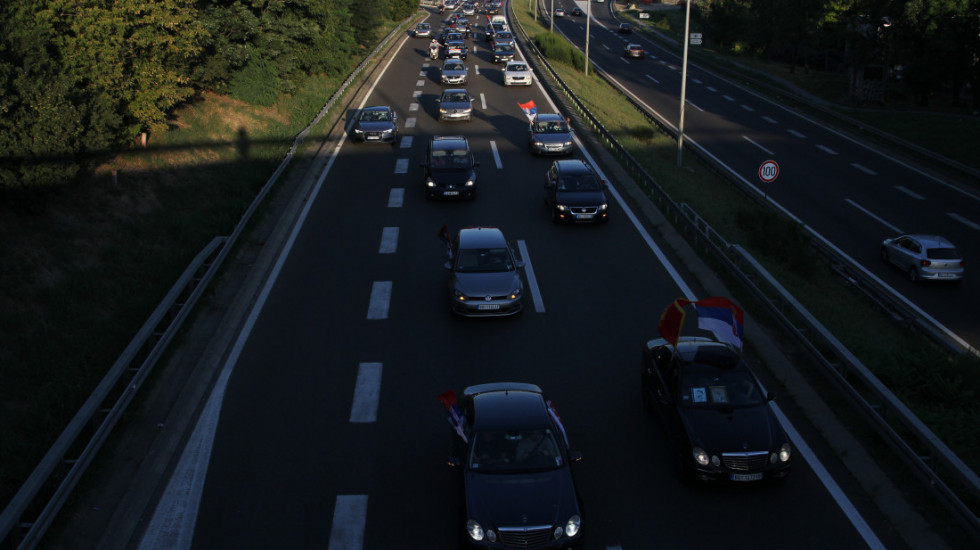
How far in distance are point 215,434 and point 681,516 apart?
7137 millimetres

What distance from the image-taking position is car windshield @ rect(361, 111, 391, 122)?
3441 cm

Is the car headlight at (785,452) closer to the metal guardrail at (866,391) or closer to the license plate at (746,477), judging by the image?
the license plate at (746,477)

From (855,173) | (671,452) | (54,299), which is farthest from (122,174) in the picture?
(855,173)

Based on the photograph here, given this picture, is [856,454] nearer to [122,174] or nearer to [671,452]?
[671,452]

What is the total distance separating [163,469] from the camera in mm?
11523

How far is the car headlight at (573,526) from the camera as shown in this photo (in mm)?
9320

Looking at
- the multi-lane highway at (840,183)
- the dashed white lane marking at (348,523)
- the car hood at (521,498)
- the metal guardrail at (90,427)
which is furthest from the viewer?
the multi-lane highway at (840,183)

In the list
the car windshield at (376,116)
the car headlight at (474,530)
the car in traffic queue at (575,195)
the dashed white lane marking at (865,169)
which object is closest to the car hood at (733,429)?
the car headlight at (474,530)

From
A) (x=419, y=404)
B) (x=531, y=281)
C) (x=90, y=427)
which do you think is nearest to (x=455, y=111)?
(x=531, y=281)

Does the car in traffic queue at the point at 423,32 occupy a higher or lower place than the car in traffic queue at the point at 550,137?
higher

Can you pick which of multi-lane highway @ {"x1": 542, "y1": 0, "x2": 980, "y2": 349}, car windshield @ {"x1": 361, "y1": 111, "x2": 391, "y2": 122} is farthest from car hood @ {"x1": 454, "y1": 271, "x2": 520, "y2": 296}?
car windshield @ {"x1": 361, "y1": 111, "x2": 391, "y2": 122}

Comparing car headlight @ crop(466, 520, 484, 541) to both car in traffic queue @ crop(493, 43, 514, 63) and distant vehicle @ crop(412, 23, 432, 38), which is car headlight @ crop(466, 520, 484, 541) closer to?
car in traffic queue @ crop(493, 43, 514, 63)

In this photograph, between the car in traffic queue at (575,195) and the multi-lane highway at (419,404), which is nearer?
the multi-lane highway at (419,404)

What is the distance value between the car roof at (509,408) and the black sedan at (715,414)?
78.5 inches
